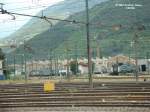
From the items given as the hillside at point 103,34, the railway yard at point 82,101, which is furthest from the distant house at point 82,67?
the railway yard at point 82,101

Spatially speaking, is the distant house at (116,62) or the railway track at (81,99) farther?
the distant house at (116,62)

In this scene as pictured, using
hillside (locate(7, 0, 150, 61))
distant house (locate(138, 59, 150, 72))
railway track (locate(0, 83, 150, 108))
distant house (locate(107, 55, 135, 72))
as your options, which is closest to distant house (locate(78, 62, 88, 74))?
distant house (locate(107, 55, 135, 72))

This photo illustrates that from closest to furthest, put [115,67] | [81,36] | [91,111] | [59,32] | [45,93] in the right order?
[91,111], [45,93], [115,67], [81,36], [59,32]

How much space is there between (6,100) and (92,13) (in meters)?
152

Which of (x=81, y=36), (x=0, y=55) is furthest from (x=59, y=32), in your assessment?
(x=0, y=55)

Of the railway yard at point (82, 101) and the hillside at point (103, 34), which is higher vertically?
the hillside at point (103, 34)

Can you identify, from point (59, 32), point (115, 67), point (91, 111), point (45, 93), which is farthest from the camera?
point (59, 32)

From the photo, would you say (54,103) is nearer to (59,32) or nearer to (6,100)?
(6,100)

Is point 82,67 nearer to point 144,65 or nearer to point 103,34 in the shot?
point 144,65

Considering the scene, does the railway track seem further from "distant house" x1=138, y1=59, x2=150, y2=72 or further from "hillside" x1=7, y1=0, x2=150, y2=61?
"hillside" x1=7, y1=0, x2=150, y2=61

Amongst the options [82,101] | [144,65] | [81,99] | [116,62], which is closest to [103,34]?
[116,62]

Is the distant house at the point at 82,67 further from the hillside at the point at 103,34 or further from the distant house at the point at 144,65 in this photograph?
the hillside at the point at 103,34

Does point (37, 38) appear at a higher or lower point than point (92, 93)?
higher

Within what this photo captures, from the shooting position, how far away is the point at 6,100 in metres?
30.9
